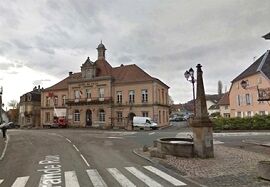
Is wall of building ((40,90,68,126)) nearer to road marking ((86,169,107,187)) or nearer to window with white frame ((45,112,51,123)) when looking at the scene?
window with white frame ((45,112,51,123))

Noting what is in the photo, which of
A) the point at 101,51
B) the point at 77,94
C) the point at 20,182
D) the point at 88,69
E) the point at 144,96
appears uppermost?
the point at 101,51

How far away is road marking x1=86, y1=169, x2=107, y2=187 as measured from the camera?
9.97 metres

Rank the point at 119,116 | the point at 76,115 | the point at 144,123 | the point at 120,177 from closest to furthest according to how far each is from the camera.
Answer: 1. the point at 120,177
2. the point at 144,123
3. the point at 119,116
4. the point at 76,115

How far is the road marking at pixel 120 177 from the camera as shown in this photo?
9945 millimetres

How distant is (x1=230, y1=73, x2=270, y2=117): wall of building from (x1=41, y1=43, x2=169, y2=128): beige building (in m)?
12.3

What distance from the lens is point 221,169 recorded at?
12.5m

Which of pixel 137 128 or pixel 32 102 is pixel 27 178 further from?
pixel 32 102

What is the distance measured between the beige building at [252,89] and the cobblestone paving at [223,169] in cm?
2681

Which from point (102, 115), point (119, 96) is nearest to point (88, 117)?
point (102, 115)

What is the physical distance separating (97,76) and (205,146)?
42.0 metres

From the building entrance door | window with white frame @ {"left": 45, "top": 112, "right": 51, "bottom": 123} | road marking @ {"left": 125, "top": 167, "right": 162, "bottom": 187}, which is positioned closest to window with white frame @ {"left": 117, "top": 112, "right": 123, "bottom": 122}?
the building entrance door

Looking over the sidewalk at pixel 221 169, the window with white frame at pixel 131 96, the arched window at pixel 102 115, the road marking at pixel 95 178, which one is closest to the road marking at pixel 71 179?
the road marking at pixel 95 178

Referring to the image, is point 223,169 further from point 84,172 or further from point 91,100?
point 91,100

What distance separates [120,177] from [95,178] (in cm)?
91
